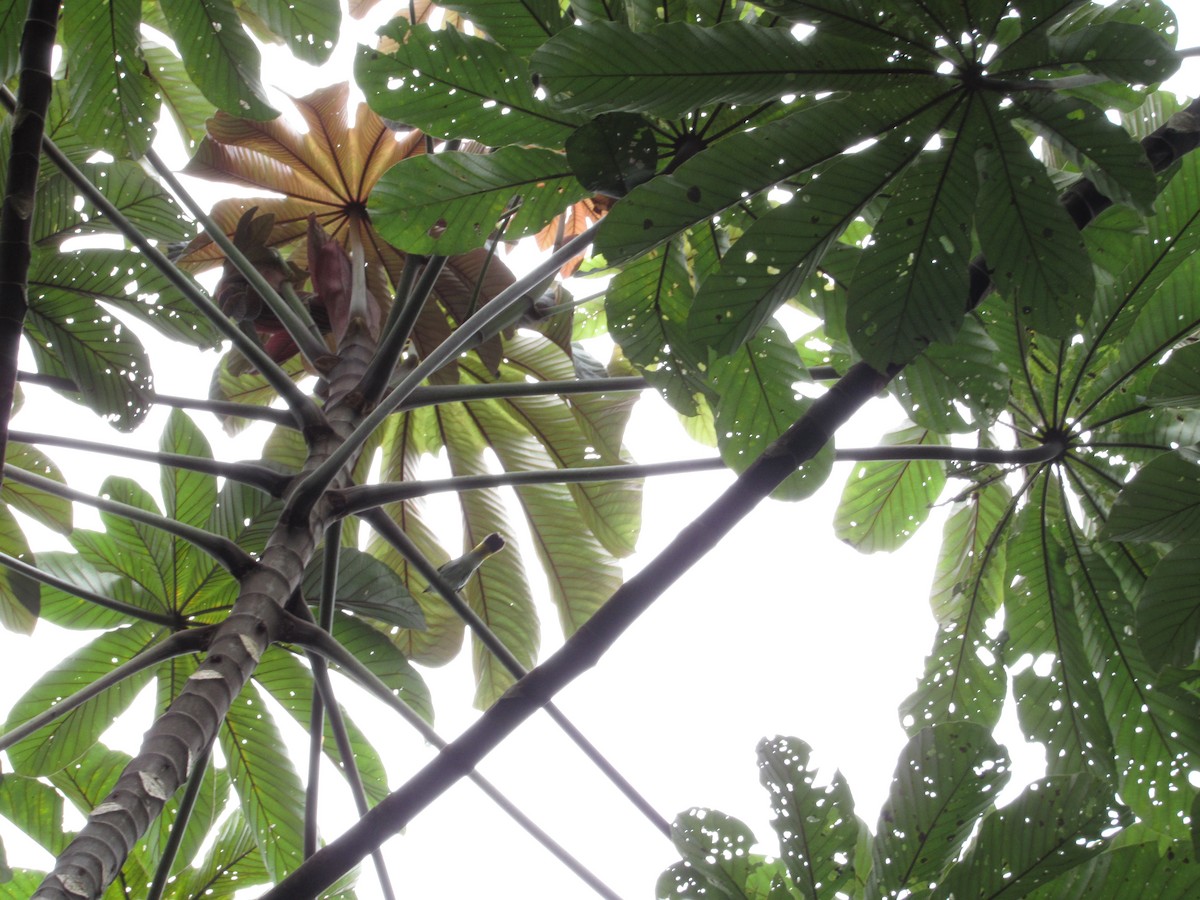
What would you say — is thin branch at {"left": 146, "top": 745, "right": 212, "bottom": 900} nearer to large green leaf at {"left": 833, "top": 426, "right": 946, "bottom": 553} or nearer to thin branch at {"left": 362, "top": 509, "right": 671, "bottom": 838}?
thin branch at {"left": 362, "top": 509, "right": 671, "bottom": 838}

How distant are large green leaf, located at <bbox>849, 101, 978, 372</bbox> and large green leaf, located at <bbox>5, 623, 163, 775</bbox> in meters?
1.27

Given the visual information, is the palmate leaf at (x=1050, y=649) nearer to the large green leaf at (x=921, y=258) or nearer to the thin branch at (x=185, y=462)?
the large green leaf at (x=921, y=258)

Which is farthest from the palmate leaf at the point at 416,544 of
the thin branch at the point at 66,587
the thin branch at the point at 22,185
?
the thin branch at the point at 22,185

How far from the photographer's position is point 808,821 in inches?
38.6

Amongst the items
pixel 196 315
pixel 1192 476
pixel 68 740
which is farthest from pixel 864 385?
pixel 68 740

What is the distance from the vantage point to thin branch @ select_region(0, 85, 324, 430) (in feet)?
4.00

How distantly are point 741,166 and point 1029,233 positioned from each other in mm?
313

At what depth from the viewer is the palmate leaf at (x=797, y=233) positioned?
959 millimetres

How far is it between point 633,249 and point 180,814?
908 millimetres

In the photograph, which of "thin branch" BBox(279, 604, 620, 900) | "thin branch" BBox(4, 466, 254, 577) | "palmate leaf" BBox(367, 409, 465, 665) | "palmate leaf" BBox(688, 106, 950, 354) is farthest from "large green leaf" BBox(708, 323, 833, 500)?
"palmate leaf" BBox(367, 409, 465, 665)

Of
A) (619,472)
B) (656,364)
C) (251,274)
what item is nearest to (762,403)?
(656,364)

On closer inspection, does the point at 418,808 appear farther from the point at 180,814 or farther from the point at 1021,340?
the point at 1021,340

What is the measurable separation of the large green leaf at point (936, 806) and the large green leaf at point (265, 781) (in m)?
0.94

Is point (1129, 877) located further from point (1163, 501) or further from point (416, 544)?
point (416, 544)
